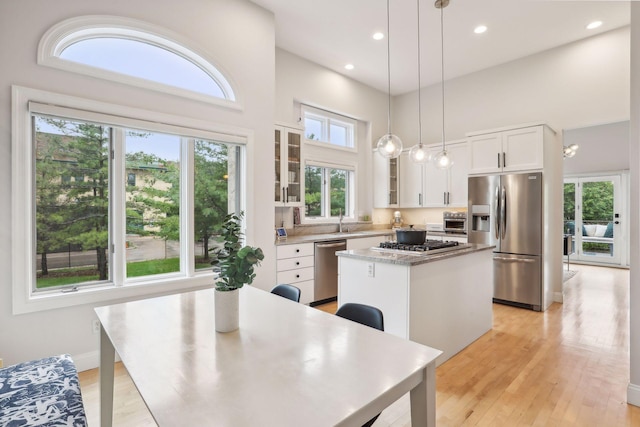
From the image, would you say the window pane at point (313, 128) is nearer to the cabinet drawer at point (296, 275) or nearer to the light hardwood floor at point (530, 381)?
the cabinet drawer at point (296, 275)

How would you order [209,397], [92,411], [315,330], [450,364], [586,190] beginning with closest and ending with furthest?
[209,397]
[315,330]
[92,411]
[450,364]
[586,190]

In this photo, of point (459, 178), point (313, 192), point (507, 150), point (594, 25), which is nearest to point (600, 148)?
point (594, 25)

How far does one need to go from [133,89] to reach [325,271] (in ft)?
9.91

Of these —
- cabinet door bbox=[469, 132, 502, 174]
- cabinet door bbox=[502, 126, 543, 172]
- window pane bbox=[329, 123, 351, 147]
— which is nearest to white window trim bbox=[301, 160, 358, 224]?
window pane bbox=[329, 123, 351, 147]

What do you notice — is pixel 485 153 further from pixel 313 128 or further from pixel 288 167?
pixel 288 167

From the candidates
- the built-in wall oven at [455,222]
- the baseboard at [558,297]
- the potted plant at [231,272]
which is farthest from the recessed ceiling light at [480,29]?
the potted plant at [231,272]

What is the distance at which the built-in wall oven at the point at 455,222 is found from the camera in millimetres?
5004

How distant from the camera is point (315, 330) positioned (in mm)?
1405

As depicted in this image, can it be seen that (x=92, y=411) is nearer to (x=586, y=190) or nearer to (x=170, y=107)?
(x=170, y=107)

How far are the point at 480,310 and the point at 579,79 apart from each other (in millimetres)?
3567

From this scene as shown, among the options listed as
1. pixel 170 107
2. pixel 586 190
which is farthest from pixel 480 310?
pixel 586 190

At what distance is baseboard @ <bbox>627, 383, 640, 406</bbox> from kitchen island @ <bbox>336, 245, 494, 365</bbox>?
44.6 inches

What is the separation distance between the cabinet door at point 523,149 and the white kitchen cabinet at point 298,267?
2.98m

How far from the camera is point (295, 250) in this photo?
13.2ft
